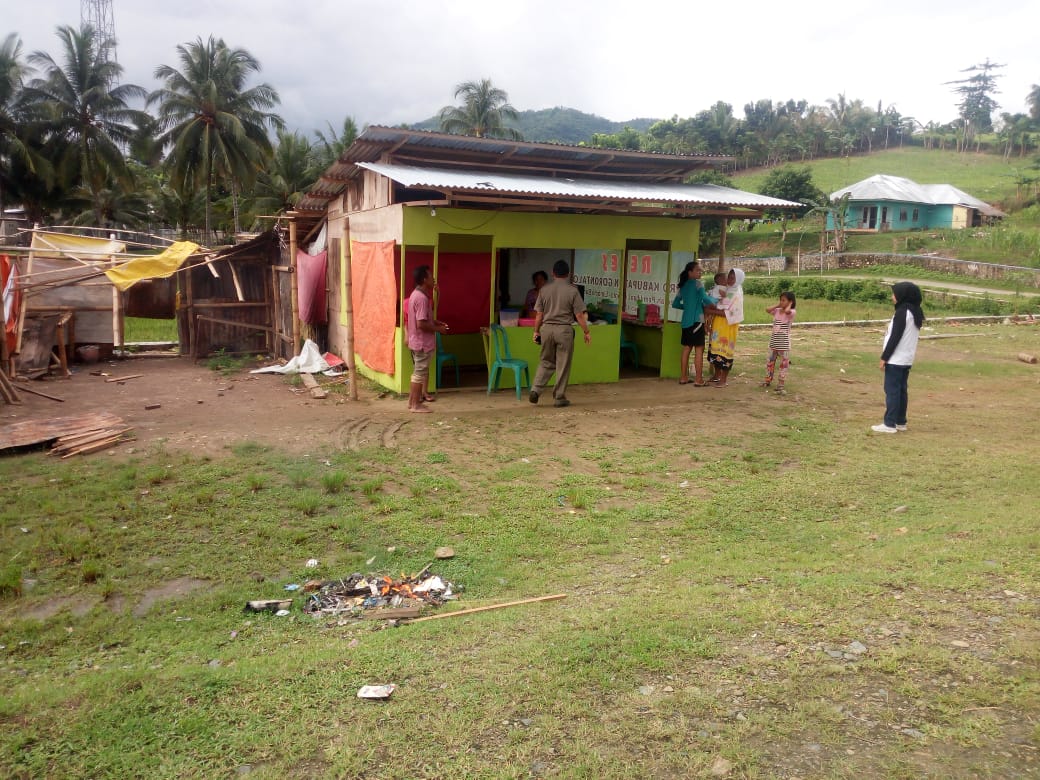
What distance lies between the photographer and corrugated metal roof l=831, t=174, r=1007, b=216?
5038 cm

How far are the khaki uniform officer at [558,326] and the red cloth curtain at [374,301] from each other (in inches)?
78.4

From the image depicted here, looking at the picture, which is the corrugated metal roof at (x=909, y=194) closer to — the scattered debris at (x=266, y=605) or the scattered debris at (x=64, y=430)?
the scattered debris at (x=64, y=430)

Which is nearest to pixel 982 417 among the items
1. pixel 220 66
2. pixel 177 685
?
pixel 177 685

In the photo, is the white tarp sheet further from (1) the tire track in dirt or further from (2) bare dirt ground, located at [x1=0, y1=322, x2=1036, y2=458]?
(1) the tire track in dirt

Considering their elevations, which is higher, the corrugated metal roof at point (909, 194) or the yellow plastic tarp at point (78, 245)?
the corrugated metal roof at point (909, 194)

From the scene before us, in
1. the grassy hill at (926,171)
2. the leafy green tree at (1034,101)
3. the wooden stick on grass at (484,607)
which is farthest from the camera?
the leafy green tree at (1034,101)

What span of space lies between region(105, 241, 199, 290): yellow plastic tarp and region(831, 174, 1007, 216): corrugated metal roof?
46103mm

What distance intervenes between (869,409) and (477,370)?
5.75 meters

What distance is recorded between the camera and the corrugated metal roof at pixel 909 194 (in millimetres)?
50375

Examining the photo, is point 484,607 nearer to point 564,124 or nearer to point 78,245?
point 78,245

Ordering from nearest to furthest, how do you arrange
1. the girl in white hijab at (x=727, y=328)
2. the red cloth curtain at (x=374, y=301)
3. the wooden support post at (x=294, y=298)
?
the red cloth curtain at (x=374, y=301) → the girl in white hijab at (x=727, y=328) → the wooden support post at (x=294, y=298)

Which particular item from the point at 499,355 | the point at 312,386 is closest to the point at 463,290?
the point at 499,355

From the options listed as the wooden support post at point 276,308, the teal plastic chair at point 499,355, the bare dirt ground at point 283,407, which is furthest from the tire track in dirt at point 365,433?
the wooden support post at point 276,308

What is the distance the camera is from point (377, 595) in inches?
188
